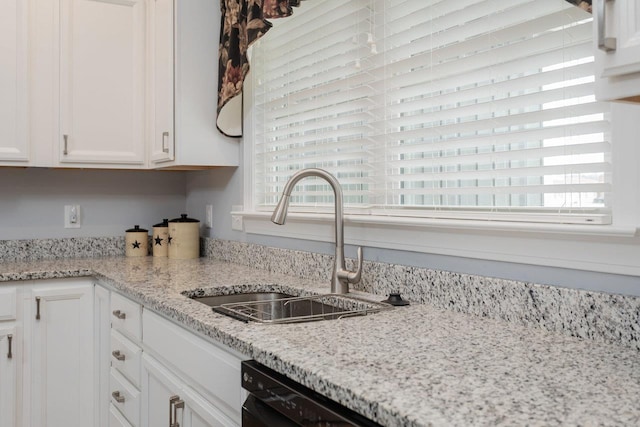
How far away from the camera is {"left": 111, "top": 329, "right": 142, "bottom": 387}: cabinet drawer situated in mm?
2021

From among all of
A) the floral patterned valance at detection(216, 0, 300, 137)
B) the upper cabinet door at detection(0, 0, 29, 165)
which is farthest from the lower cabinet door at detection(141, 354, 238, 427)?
the upper cabinet door at detection(0, 0, 29, 165)

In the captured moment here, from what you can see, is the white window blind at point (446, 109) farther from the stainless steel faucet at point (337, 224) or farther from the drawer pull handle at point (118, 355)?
the drawer pull handle at point (118, 355)

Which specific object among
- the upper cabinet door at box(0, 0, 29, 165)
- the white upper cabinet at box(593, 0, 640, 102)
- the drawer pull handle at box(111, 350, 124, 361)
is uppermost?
the upper cabinet door at box(0, 0, 29, 165)

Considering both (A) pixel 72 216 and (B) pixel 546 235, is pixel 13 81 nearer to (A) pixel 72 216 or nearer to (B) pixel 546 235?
(A) pixel 72 216

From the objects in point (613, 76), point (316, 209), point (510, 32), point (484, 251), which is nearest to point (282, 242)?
point (316, 209)

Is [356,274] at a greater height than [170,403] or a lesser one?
greater

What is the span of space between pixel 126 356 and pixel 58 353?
0.51 metres

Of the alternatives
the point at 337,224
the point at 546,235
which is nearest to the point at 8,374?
the point at 337,224

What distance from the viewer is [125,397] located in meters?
2.17

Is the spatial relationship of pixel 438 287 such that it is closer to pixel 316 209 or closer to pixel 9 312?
pixel 316 209

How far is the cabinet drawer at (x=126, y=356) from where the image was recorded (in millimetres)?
2021

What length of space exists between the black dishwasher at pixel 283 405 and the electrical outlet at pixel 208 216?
1.88 metres

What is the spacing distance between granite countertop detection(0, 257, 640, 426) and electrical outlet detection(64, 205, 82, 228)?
5.27 ft

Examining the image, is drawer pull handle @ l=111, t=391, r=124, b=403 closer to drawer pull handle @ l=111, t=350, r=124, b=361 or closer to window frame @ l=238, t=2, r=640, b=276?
drawer pull handle @ l=111, t=350, r=124, b=361
